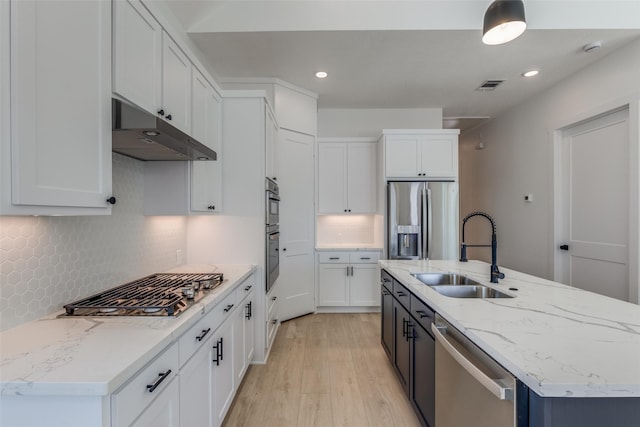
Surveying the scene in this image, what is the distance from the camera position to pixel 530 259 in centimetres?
397

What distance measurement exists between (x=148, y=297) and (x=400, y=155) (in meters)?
3.38

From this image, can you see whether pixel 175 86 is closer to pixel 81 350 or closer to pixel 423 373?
pixel 81 350

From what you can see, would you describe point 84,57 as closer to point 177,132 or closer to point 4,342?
point 177,132

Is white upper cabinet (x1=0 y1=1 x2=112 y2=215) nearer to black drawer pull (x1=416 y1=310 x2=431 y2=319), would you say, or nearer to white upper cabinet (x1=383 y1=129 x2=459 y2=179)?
black drawer pull (x1=416 y1=310 x2=431 y2=319)

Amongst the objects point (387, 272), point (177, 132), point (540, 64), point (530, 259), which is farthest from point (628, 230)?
point (177, 132)

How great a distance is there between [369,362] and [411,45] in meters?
3.03

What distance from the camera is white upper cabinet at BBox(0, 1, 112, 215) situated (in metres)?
0.83

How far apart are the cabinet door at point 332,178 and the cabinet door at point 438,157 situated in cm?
110

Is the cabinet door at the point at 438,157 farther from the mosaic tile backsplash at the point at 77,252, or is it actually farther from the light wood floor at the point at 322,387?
the mosaic tile backsplash at the point at 77,252

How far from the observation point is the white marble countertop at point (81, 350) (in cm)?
78

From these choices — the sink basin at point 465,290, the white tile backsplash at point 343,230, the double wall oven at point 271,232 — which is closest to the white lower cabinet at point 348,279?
the white tile backsplash at point 343,230

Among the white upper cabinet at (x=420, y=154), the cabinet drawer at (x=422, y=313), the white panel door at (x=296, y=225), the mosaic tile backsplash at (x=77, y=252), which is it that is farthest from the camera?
the white upper cabinet at (x=420, y=154)

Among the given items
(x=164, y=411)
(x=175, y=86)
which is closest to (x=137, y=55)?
(x=175, y=86)

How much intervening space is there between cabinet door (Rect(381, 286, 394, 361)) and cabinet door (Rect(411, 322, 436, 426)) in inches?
20.1
